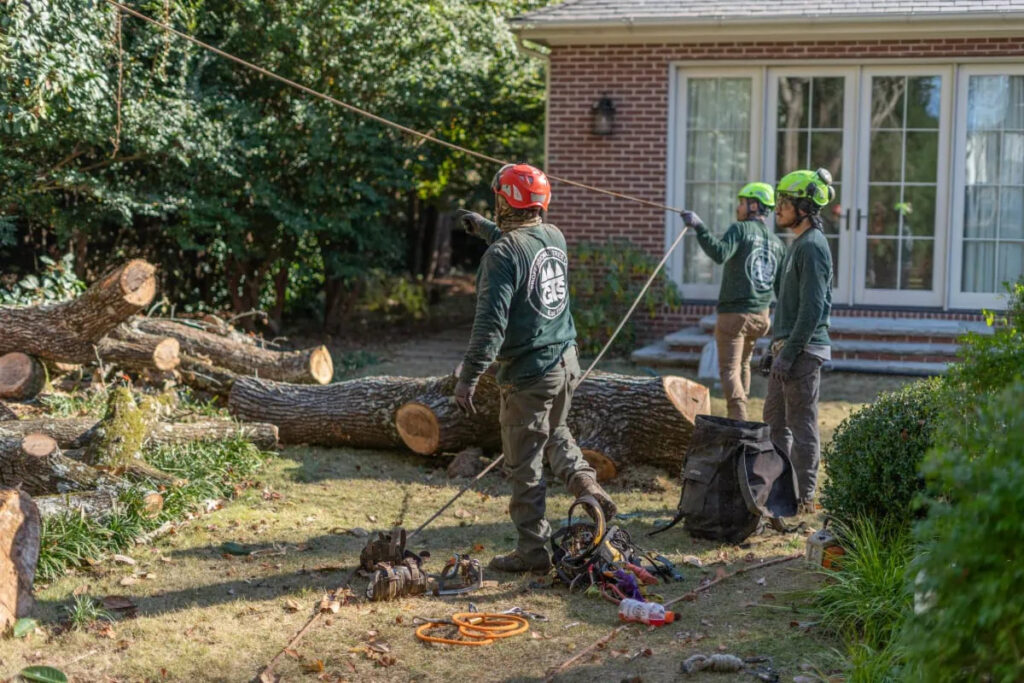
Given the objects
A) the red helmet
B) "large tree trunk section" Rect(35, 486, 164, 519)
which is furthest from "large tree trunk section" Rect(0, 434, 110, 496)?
the red helmet

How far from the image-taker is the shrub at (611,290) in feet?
41.6

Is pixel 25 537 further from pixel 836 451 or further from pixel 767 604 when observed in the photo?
pixel 836 451

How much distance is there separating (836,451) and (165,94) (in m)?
8.13

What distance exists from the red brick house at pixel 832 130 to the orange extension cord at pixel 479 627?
7.61 metres

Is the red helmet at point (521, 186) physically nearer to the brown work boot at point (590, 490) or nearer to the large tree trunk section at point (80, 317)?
the brown work boot at point (590, 490)

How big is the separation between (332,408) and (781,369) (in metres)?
3.42

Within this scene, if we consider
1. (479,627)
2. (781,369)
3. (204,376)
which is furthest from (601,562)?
(204,376)

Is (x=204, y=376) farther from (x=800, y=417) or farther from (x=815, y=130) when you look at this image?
(x=815, y=130)

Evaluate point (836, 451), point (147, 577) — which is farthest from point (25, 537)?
point (836, 451)

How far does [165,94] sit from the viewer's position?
1165 cm

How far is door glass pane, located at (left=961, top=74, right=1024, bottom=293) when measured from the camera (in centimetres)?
1245

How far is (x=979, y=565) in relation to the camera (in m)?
2.84

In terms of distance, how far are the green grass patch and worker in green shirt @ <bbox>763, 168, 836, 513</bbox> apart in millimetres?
3519

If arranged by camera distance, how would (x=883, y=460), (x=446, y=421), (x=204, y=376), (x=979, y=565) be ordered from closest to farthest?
(x=979, y=565) < (x=883, y=460) < (x=446, y=421) < (x=204, y=376)
